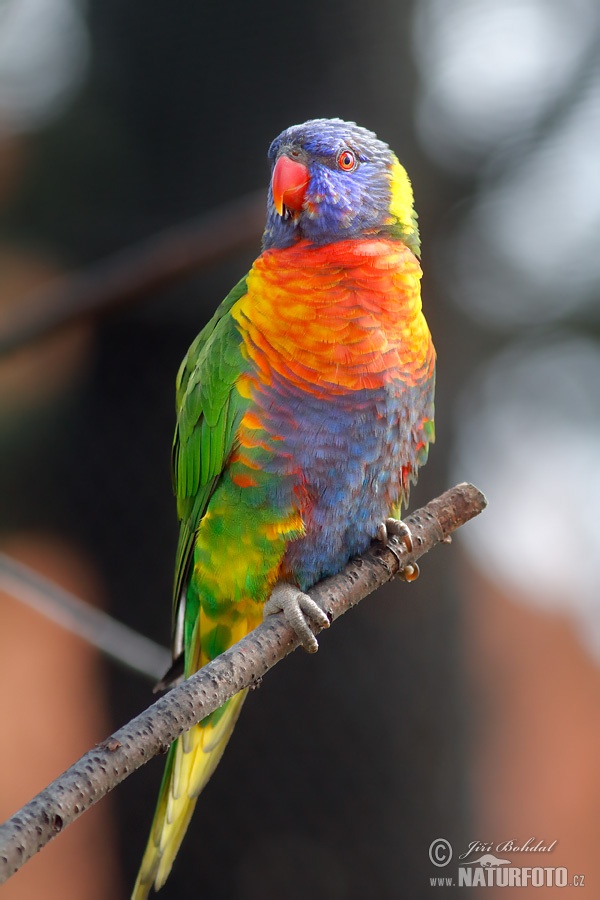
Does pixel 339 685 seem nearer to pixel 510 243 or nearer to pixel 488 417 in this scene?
pixel 488 417

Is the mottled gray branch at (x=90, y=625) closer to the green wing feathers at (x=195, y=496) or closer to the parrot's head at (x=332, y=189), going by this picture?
the green wing feathers at (x=195, y=496)

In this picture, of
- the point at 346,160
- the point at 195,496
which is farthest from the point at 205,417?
the point at 346,160

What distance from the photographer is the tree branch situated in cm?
133

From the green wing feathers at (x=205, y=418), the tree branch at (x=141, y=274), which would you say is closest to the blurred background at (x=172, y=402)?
the tree branch at (x=141, y=274)

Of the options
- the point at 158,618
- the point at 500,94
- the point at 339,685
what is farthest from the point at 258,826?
the point at 500,94

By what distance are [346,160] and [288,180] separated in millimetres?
92

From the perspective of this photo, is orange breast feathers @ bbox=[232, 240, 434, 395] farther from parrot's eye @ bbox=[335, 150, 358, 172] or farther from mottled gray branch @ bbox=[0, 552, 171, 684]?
mottled gray branch @ bbox=[0, 552, 171, 684]

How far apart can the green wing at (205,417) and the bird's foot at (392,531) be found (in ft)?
0.73

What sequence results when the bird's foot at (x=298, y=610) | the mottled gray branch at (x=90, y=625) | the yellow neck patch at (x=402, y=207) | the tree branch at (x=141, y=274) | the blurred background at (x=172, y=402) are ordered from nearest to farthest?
the bird's foot at (x=298, y=610) < the yellow neck patch at (x=402, y=207) < the mottled gray branch at (x=90, y=625) < the tree branch at (x=141, y=274) < the blurred background at (x=172, y=402)

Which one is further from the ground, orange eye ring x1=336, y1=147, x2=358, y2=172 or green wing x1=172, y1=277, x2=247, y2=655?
orange eye ring x1=336, y1=147, x2=358, y2=172

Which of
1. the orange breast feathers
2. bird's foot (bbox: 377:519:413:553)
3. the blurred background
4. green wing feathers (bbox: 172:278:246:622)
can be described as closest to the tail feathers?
green wing feathers (bbox: 172:278:246:622)

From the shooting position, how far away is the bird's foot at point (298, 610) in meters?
0.90

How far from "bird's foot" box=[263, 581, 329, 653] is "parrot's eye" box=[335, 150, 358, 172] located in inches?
20.4

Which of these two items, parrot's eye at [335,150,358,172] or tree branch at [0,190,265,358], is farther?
tree branch at [0,190,265,358]
